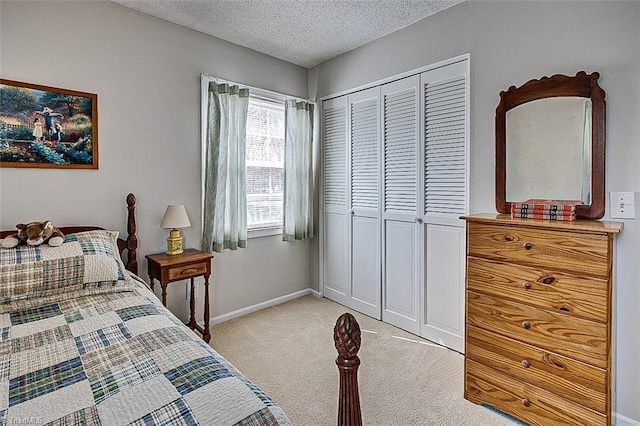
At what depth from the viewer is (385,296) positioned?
3246 millimetres

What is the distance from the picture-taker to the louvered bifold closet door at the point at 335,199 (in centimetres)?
360

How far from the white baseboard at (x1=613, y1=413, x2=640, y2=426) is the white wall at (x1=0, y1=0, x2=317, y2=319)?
2.85m

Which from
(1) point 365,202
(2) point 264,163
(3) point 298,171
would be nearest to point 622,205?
(1) point 365,202

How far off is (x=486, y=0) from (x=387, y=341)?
8.84ft

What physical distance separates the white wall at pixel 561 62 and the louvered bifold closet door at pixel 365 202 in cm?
54

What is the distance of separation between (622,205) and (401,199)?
1.52 meters

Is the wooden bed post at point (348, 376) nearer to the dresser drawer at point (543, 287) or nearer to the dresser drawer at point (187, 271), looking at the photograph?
the dresser drawer at point (543, 287)

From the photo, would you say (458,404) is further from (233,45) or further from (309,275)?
(233,45)

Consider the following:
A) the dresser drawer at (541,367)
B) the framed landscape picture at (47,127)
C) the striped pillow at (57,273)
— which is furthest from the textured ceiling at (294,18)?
the dresser drawer at (541,367)

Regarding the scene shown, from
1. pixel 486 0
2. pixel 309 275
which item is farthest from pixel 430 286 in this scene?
pixel 486 0

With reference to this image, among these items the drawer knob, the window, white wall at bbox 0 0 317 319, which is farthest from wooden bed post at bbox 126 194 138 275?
the drawer knob

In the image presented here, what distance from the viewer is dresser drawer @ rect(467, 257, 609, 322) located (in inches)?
62.9

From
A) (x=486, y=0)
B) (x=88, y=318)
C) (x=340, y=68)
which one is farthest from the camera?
(x=340, y=68)

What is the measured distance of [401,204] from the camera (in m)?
3.06
